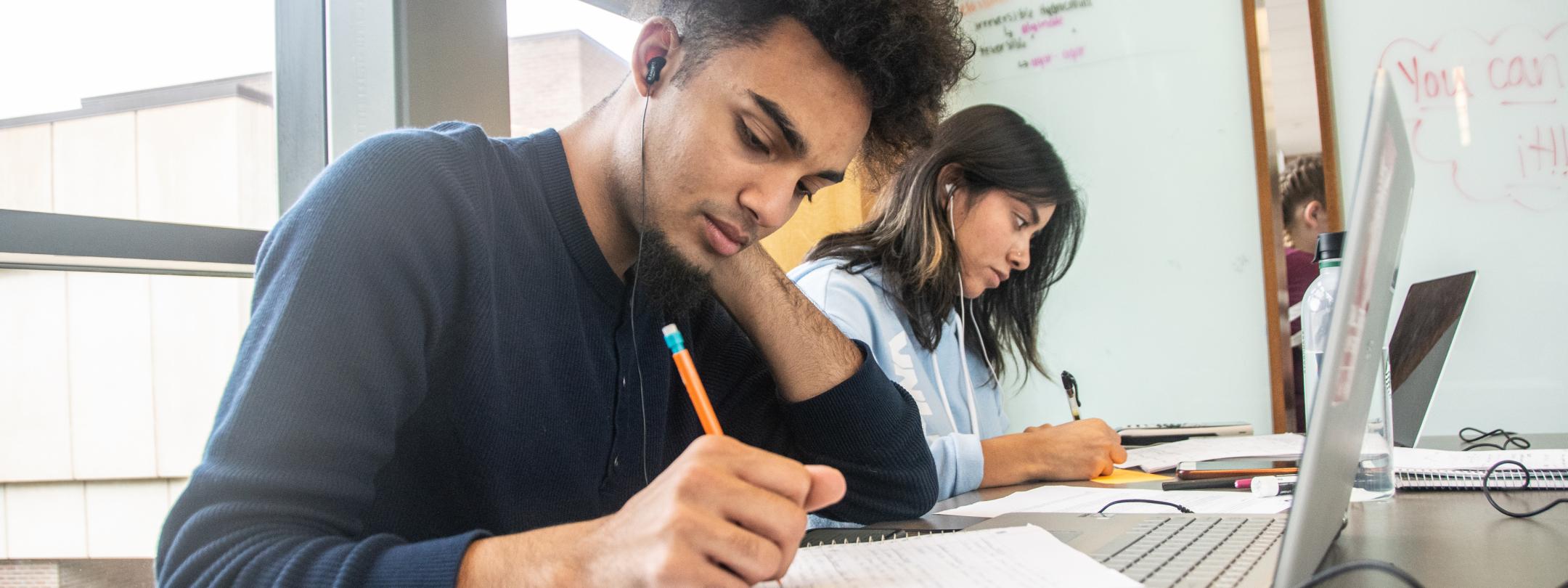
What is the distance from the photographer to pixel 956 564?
0.70 m

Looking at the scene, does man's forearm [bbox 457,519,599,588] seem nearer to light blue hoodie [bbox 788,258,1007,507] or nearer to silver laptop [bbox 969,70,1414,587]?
silver laptop [bbox 969,70,1414,587]

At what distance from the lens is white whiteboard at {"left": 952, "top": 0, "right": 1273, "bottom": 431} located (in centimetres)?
241

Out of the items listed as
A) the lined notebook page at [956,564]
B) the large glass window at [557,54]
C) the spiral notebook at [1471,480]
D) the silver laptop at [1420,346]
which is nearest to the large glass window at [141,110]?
the large glass window at [557,54]

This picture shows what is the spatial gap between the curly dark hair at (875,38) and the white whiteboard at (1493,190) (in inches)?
59.5

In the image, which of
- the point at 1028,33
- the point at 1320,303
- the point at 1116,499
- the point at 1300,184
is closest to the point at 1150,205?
the point at 1300,184

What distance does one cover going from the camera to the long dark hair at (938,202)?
1.77 m

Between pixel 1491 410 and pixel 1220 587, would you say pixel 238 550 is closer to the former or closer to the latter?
pixel 1220 587

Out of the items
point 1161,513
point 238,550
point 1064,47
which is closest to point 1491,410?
point 1064,47

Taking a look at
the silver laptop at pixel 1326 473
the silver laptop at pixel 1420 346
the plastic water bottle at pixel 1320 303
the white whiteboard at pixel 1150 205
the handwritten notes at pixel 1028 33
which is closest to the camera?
the silver laptop at pixel 1326 473

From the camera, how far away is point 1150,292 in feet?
8.22

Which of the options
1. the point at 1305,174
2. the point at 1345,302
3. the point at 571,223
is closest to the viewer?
the point at 1345,302

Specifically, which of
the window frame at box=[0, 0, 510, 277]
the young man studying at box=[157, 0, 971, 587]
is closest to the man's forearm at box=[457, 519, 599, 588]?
the young man studying at box=[157, 0, 971, 587]

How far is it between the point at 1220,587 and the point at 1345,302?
217 mm

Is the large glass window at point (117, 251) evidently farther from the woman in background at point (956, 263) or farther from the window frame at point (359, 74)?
the woman in background at point (956, 263)
